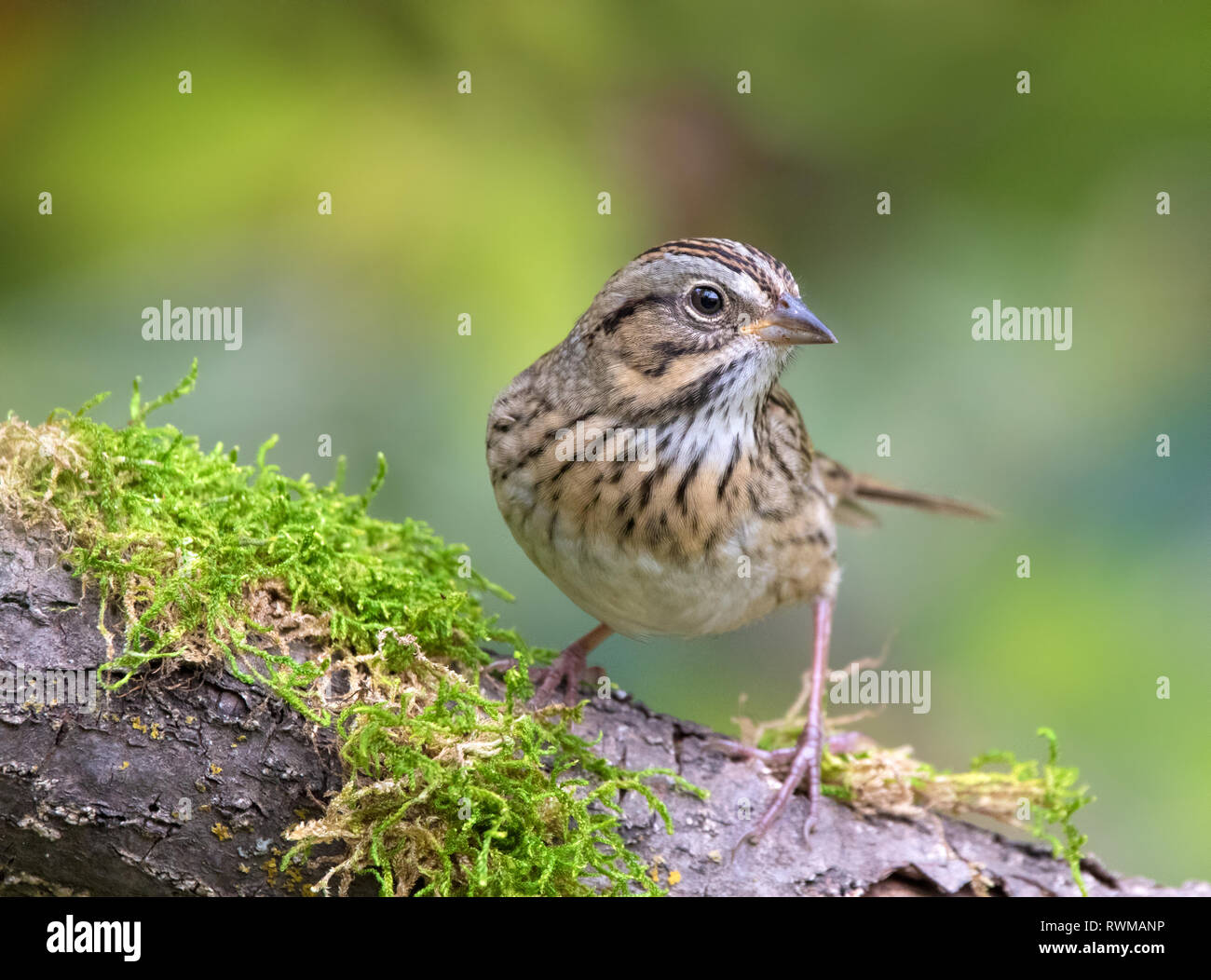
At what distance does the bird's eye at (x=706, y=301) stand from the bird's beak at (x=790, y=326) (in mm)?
98

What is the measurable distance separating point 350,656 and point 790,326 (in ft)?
4.93

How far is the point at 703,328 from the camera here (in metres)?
3.14

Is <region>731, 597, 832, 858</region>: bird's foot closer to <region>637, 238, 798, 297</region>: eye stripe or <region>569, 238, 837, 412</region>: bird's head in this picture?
<region>569, 238, 837, 412</region>: bird's head

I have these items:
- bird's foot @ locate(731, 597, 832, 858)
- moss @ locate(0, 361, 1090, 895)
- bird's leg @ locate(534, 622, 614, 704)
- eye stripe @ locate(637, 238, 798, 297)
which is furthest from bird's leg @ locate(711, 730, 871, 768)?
eye stripe @ locate(637, 238, 798, 297)

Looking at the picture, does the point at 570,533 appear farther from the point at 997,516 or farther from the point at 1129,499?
the point at 1129,499

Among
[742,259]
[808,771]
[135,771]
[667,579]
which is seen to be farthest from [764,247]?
[135,771]

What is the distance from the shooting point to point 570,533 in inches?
124

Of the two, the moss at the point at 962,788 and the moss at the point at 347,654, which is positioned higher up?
the moss at the point at 347,654

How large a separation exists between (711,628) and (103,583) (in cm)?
182

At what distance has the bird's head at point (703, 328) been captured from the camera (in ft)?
10.2

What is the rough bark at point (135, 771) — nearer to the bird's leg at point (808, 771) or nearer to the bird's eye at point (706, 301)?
the bird's leg at point (808, 771)

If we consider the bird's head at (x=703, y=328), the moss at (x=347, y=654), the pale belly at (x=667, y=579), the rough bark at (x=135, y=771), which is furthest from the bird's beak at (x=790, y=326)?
the rough bark at (x=135, y=771)

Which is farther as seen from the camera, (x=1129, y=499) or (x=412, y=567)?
(x=1129, y=499)

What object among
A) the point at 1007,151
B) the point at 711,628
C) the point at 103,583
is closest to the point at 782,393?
the point at 711,628
